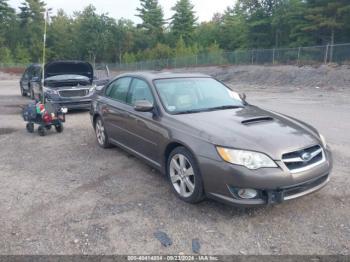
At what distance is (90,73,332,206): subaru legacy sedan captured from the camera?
358 cm

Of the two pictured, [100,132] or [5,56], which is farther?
Answer: [5,56]

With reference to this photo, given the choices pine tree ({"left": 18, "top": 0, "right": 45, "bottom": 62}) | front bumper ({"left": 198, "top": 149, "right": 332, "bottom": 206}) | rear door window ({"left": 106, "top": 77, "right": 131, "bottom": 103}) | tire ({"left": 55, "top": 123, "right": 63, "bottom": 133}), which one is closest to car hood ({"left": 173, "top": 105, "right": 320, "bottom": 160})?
front bumper ({"left": 198, "top": 149, "right": 332, "bottom": 206})

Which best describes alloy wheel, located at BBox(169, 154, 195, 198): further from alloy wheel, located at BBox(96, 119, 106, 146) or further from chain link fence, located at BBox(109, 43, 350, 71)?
chain link fence, located at BBox(109, 43, 350, 71)

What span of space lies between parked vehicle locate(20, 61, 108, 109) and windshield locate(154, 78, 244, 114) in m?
6.36

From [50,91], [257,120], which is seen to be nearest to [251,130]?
[257,120]

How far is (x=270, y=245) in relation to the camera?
3.33m

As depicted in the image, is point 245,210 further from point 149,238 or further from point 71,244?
point 71,244

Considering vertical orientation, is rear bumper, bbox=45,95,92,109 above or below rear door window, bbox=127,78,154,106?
below

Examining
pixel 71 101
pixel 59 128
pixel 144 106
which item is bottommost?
pixel 59 128

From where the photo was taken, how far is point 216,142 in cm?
377

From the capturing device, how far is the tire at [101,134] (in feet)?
21.4

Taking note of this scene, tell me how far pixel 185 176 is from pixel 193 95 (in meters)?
1.38

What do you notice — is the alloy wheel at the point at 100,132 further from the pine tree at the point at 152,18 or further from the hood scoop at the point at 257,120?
the pine tree at the point at 152,18

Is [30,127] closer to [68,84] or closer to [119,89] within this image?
[68,84]
